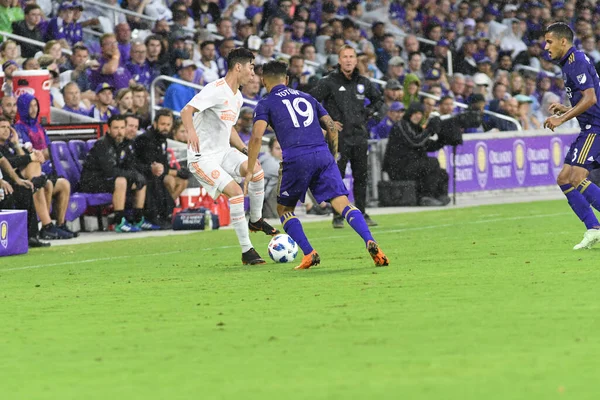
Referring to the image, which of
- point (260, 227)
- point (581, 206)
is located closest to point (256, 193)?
point (260, 227)

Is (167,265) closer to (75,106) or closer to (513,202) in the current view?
(75,106)

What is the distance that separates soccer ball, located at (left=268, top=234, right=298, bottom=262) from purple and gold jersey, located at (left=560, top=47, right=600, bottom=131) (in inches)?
122

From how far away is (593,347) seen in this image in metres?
6.71

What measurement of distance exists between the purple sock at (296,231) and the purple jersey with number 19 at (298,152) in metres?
0.15

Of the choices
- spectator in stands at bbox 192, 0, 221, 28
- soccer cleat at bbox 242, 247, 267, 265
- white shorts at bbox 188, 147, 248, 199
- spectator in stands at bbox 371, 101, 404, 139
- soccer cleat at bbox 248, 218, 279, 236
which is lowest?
spectator in stands at bbox 371, 101, 404, 139

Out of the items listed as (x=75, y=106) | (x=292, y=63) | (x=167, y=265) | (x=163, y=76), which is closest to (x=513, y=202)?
(x=292, y=63)

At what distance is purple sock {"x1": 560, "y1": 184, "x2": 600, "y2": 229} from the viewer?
12.3 meters

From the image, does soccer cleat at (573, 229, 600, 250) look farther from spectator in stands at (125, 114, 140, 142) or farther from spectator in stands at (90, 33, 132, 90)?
spectator in stands at (90, 33, 132, 90)

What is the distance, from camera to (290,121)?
11.7 m

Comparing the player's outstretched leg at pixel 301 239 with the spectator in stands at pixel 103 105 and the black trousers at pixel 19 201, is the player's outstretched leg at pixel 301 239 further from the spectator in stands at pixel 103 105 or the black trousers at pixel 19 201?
the spectator in stands at pixel 103 105

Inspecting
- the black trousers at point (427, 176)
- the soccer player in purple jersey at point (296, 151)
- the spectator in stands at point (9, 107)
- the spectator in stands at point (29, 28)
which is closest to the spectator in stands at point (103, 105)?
the spectator in stands at point (29, 28)

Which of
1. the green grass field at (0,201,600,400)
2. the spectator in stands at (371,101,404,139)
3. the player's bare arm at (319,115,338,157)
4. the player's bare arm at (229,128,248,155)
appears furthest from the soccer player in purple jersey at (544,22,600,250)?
the spectator in stands at (371,101,404,139)

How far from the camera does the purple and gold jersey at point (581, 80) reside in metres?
11.9

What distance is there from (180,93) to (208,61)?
1.94 m
